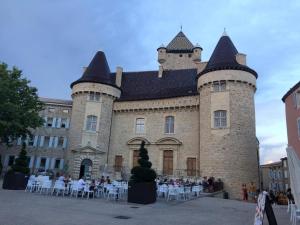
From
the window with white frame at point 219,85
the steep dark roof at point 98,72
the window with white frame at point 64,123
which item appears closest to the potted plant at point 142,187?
the window with white frame at point 219,85

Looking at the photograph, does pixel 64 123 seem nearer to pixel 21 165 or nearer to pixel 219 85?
pixel 21 165

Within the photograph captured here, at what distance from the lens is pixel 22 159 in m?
17.2

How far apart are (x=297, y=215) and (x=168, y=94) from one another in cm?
2074

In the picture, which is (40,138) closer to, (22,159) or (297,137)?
(22,159)

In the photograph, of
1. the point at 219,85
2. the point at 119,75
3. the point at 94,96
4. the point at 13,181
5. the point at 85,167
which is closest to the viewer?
the point at 13,181

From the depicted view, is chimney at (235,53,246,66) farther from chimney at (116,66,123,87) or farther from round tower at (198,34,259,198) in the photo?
chimney at (116,66,123,87)

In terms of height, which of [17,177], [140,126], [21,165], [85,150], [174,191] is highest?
[140,126]

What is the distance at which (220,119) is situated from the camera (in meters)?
23.8

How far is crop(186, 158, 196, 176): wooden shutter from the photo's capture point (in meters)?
25.1

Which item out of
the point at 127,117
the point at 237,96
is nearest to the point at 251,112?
the point at 237,96

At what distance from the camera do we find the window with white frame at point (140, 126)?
28406mm

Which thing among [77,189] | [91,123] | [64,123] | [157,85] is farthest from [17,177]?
[157,85]

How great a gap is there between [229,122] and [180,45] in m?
22.8

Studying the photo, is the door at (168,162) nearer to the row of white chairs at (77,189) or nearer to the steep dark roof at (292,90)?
the row of white chairs at (77,189)
